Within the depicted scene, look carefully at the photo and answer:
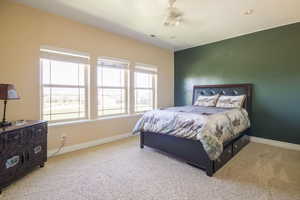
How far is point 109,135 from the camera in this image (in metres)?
3.64

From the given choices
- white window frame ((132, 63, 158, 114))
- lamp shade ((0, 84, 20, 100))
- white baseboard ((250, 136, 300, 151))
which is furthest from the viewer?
white window frame ((132, 63, 158, 114))

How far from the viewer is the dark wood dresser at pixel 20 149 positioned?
180 centimetres

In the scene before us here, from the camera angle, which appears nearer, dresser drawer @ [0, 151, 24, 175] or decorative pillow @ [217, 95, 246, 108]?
dresser drawer @ [0, 151, 24, 175]

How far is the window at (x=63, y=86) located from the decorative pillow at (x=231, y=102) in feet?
10.5

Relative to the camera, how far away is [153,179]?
2.06 metres

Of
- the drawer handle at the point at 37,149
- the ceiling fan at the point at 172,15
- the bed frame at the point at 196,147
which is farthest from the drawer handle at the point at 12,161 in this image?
the ceiling fan at the point at 172,15

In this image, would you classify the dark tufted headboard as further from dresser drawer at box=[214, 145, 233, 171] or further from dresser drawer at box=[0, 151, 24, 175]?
dresser drawer at box=[0, 151, 24, 175]

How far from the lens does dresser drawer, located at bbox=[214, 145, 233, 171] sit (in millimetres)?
2262

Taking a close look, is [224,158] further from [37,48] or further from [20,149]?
[37,48]

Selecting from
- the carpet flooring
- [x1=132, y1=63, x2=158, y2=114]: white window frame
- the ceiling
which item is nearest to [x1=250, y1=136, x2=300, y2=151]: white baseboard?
the carpet flooring

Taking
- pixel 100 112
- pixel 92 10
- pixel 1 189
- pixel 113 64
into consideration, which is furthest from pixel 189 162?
pixel 92 10

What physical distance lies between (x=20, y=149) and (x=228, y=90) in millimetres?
4457

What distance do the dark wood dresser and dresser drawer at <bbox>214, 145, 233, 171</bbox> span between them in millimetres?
2666

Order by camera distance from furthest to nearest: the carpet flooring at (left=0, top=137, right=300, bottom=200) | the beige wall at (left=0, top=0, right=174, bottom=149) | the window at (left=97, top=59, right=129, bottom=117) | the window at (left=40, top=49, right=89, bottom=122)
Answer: the window at (left=97, top=59, right=129, bottom=117)
the window at (left=40, top=49, right=89, bottom=122)
the beige wall at (left=0, top=0, right=174, bottom=149)
the carpet flooring at (left=0, top=137, right=300, bottom=200)
